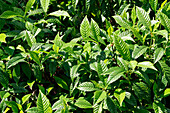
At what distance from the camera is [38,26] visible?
186cm

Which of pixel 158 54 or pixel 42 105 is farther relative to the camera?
pixel 158 54

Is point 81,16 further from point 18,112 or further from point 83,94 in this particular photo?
point 18,112

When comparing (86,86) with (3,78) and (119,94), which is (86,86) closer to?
(119,94)

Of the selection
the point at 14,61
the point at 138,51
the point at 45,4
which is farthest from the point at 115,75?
the point at 45,4

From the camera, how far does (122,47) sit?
1.42 meters

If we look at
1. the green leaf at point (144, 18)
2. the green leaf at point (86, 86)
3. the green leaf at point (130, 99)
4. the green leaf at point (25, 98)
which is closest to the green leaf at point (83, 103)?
the green leaf at point (86, 86)

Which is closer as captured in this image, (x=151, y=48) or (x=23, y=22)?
(x=151, y=48)

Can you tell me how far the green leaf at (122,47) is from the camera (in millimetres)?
1410

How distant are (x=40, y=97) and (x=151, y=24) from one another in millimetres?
1036

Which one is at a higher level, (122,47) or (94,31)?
(94,31)

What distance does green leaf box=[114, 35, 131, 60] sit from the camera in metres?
1.41

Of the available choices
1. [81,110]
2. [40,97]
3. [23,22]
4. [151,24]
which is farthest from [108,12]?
[40,97]

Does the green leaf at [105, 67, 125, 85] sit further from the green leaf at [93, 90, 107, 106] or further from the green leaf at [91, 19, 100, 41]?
the green leaf at [91, 19, 100, 41]

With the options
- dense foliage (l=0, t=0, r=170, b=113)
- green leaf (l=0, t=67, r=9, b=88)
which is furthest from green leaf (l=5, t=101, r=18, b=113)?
green leaf (l=0, t=67, r=9, b=88)
